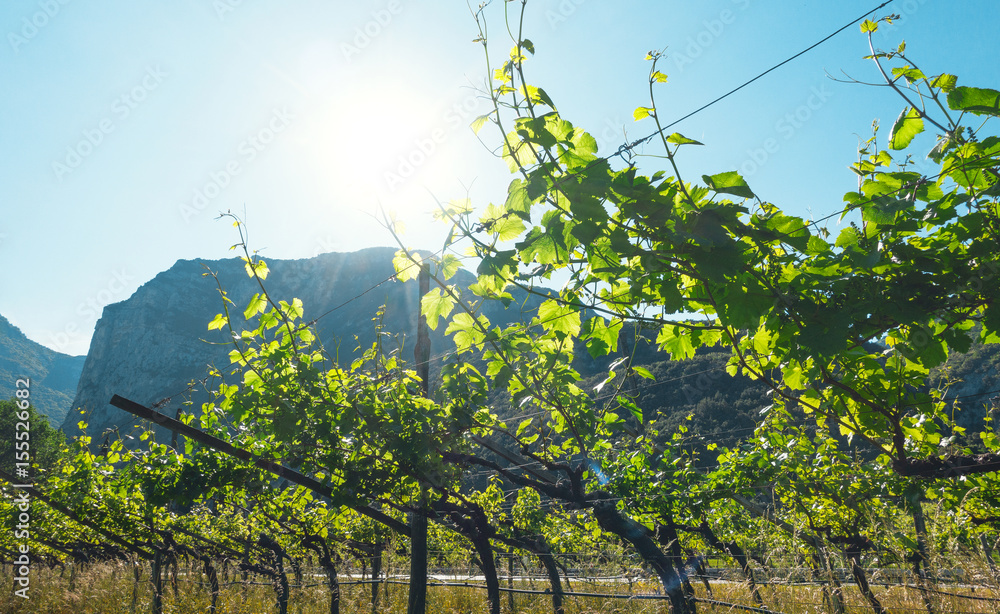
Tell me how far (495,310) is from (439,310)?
72.5 metres

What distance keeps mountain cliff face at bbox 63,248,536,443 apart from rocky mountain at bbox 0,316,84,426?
9.47m

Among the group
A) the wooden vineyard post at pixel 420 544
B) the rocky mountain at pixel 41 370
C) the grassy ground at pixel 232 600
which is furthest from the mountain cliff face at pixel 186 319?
the wooden vineyard post at pixel 420 544

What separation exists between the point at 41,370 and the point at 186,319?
65442mm

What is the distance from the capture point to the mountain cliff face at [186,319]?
7681 centimetres

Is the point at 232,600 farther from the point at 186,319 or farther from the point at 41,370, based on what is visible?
the point at 41,370

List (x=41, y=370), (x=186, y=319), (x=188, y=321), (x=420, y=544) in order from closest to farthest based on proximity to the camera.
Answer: (x=420, y=544), (x=188, y=321), (x=186, y=319), (x=41, y=370)

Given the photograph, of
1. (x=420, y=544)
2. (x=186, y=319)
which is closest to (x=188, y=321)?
(x=186, y=319)

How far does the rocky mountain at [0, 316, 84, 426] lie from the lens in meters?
90.7

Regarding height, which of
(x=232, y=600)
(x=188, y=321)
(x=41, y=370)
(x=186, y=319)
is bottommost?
(x=232, y=600)

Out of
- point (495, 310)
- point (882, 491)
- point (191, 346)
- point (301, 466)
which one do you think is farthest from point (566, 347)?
point (191, 346)

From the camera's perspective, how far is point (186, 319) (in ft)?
295

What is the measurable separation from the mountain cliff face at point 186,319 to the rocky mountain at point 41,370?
373 inches

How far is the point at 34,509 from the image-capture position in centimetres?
1015

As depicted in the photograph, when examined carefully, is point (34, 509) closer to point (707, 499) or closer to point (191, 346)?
point (707, 499)
